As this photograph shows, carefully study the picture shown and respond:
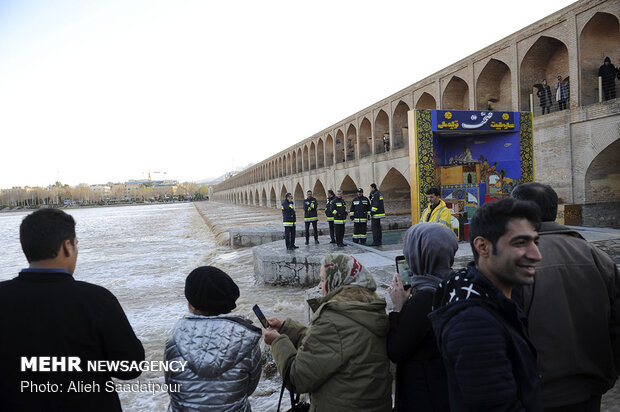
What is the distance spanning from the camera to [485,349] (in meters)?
0.99

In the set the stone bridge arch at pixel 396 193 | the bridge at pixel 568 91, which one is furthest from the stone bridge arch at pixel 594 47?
the stone bridge arch at pixel 396 193

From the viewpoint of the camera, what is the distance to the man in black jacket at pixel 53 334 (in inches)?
48.1

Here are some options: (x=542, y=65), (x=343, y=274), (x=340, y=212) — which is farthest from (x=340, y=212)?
Result: (x=542, y=65)

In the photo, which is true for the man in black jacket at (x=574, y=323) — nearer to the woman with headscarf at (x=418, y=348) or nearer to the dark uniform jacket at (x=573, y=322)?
the dark uniform jacket at (x=573, y=322)

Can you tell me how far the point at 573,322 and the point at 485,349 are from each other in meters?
0.71

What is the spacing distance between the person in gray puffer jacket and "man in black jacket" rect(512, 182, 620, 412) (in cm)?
109

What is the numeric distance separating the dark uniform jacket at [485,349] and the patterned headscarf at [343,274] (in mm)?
511

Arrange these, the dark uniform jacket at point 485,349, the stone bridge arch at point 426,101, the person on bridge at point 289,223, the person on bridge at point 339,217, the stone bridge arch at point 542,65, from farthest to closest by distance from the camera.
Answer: the stone bridge arch at point 426,101, the stone bridge arch at point 542,65, the person on bridge at point 339,217, the person on bridge at point 289,223, the dark uniform jacket at point 485,349

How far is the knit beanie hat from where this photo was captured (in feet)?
5.01

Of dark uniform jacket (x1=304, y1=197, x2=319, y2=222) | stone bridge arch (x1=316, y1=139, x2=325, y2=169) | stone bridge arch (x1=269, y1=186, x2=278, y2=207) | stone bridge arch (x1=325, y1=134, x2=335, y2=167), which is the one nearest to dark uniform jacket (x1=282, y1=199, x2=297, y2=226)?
dark uniform jacket (x1=304, y1=197, x2=319, y2=222)

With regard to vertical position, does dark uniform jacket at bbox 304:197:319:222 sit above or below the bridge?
below

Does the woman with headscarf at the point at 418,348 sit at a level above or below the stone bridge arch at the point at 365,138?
below

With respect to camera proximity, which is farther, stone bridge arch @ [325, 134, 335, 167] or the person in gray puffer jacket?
stone bridge arch @ [325, 134, 335, 167]

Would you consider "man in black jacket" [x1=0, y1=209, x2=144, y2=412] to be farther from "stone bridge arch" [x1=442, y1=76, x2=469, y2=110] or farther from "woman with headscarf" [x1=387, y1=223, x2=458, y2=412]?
"stone bridge arch" [x1=442, y1=76, x2=469, y2=110]
